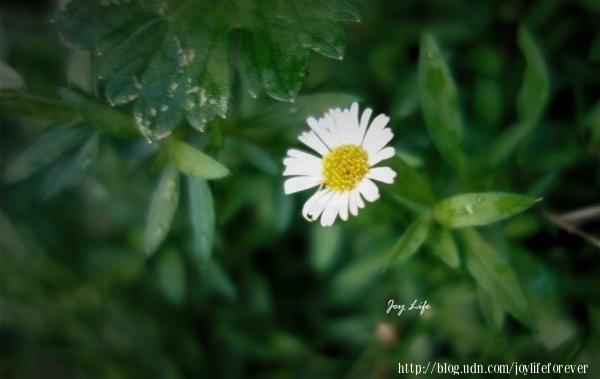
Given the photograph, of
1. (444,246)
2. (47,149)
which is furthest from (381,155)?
(47,149)

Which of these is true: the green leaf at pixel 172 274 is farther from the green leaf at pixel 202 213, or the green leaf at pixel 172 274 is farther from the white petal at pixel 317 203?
the white petal at pixel 317 203

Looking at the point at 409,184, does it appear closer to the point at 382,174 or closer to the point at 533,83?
the point at 382,174

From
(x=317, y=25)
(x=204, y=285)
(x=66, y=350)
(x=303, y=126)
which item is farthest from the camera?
(x=66, y=350)

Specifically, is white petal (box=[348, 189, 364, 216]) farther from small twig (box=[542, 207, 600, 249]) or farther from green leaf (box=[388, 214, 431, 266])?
small twig (box=[542, 207, 600, 249])

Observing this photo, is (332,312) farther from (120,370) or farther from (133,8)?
(133,8)

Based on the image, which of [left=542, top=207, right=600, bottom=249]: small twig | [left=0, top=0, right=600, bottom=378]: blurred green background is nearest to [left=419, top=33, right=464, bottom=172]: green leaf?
[left=0, top=0, right=600, bottom=378]: blurred green background

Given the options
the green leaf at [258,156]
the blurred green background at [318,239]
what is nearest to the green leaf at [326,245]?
the blurred green background at [318,239]

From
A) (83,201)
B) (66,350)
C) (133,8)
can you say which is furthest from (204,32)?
(66,350)

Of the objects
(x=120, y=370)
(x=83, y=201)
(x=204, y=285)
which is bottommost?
(x=120, y=370)
